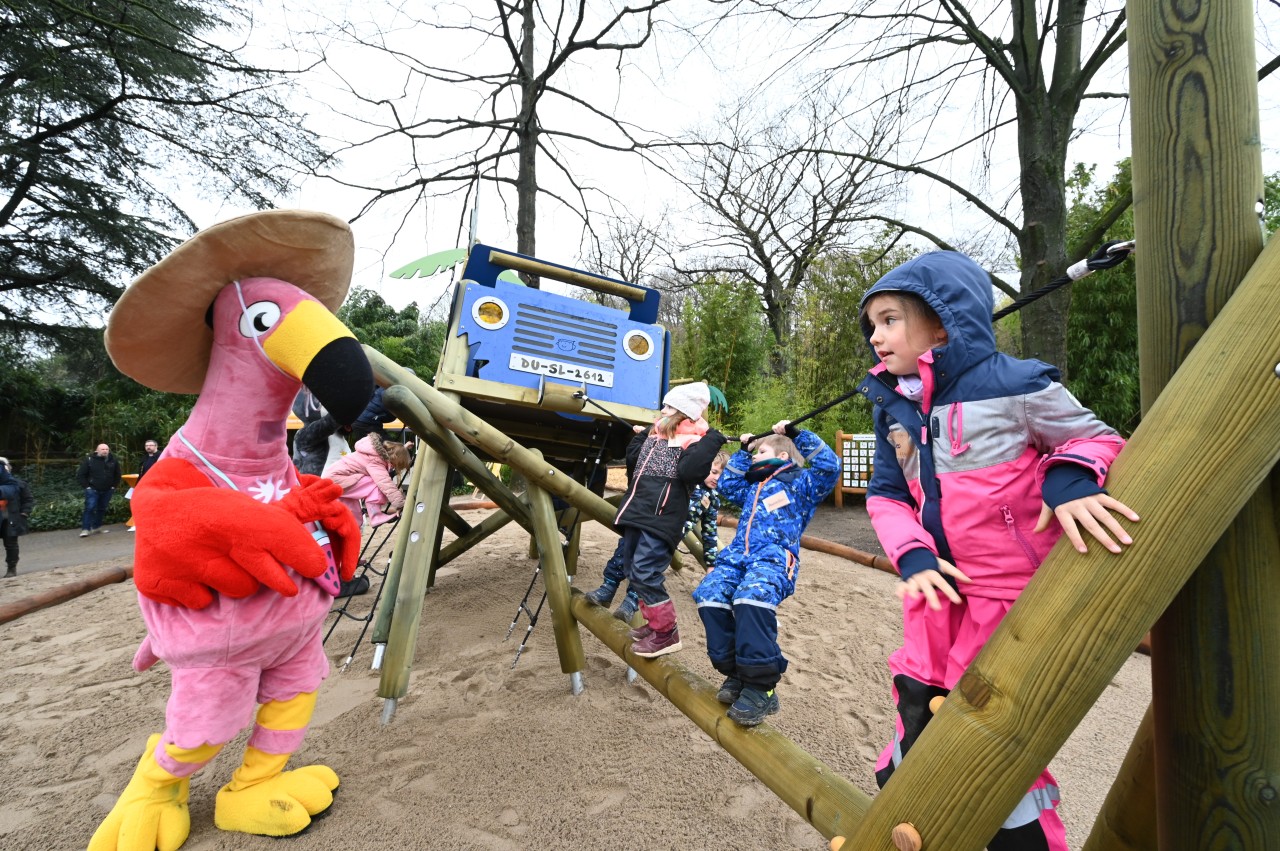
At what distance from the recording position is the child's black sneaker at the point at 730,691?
1.97 m

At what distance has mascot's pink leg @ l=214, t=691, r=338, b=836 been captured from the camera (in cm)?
207

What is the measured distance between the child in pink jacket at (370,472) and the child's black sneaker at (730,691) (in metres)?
3.82

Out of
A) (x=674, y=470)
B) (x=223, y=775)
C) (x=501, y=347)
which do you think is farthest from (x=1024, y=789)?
(x=501, y=347)

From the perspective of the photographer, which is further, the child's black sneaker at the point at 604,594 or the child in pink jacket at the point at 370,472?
the child in pink jacket at the point at 370,472

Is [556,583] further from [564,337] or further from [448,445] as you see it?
[564,337]

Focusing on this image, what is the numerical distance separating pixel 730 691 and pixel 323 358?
1.63 metres

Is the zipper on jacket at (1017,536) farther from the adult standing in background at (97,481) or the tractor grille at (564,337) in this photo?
the adult standing in background at (97,481)

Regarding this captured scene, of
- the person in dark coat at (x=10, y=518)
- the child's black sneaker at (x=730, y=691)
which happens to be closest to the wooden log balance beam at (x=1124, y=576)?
the child's black sneaker at (x=730, y=691)

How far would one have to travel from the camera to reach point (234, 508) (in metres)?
1.77

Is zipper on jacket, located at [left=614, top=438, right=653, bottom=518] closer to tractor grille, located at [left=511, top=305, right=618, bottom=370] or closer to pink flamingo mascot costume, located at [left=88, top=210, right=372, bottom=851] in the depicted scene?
tractor grille, located at [left=511, top=305, right=618, bottom=370]

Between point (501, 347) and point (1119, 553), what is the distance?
3133mm

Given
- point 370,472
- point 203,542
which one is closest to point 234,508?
point 203,542

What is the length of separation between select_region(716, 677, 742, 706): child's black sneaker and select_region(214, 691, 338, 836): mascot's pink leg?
4.72 ft

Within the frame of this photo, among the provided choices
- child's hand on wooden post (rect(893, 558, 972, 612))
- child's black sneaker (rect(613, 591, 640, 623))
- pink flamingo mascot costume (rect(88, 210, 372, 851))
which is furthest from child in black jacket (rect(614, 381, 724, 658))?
child's hand on wooden post (rect(893, 558, 972, 612))
